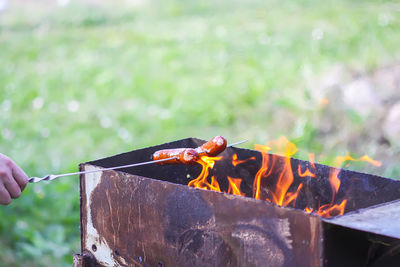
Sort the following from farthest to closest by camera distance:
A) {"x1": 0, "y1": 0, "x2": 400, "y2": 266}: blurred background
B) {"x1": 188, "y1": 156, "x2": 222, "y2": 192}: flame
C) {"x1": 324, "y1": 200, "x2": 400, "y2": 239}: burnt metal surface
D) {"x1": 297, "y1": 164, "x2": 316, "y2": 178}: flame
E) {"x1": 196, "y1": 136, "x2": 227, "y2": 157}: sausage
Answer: {"x1": 0, "y1": 0, "x2": 400, "y2": 266}: blurred background < {"x1": 188, "y1": 156, "x2": 222, "y2": 192}: flame < {"x1": 297, "y1": 164, "x2": 316, "y2": 178}: flame < {"x1": 196, "y1": 136, "x2": 227, "y2": 157}: sausage < {"x1": 324, "y1": 200, "x2": 400, "y2": 239}: burnt metal surface

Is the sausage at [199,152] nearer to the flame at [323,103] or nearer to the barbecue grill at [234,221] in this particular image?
the barbecue grill at [234,221]

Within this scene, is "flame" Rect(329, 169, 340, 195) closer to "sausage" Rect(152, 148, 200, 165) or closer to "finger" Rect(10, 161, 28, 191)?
"sausage" Rect(152, 148, 200, 165)

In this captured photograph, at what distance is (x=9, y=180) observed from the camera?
7.70 feet

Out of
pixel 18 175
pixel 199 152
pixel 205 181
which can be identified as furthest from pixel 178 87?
pixel 18 175

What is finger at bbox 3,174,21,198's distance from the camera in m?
2.35

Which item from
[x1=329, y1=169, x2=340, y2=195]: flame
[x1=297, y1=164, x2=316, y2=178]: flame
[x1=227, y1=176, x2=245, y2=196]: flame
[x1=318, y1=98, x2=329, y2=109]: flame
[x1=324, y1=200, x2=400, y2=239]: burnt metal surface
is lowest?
[x1=324, y1=200, x2=400, y2=239]: burnt metal surface

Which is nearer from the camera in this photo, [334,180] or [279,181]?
[334,180]

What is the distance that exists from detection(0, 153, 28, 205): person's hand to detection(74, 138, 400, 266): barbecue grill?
29 centimetres

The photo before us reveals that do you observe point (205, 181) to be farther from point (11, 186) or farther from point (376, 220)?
point (376, 220)

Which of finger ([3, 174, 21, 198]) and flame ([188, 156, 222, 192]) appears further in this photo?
flame ([188, 156, 222, 192])

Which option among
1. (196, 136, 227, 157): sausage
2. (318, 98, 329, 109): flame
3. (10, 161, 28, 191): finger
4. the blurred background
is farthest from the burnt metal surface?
(318, 98, 329, 109): flame

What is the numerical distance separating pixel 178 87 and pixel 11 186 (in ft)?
18.4

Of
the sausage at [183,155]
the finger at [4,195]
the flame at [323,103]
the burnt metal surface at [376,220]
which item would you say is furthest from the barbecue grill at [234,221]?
the flame at [323,103]

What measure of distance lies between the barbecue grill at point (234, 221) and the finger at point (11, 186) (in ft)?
0.99
